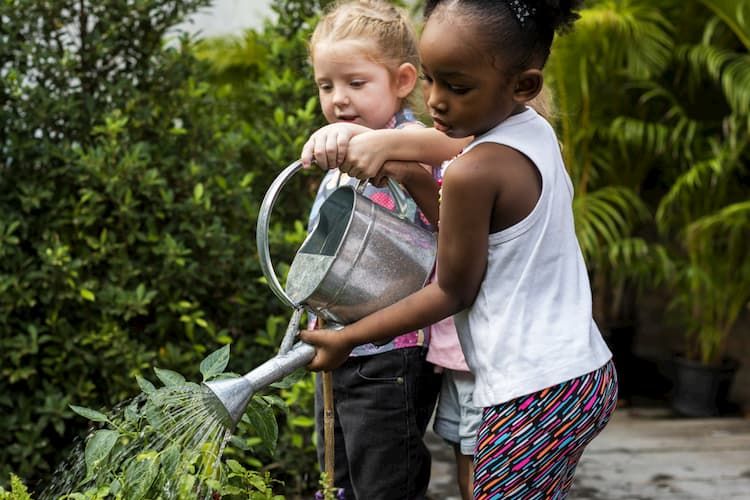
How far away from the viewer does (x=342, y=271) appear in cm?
187

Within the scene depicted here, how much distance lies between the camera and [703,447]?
4.05 metres

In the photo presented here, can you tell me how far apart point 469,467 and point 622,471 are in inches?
62.4

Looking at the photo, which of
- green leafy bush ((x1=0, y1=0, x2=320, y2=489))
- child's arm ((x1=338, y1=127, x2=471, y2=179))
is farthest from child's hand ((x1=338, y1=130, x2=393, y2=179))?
green leafy bush ((x1=0, y1=0, x2=320, y2=489))

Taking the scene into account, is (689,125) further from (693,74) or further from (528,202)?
(528,202)

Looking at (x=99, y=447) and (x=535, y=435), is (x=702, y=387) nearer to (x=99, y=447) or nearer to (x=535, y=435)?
(x=535, y=435)

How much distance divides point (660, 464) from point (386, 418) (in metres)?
1.90

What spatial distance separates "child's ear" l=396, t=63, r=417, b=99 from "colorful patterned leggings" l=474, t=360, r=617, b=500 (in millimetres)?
825

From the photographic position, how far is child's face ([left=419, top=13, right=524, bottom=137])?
5.39 feet

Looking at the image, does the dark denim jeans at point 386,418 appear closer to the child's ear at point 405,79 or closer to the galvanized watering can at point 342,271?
the galvanized watering can at point 342,271

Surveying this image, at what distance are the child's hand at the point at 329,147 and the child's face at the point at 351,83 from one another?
11.3 inches

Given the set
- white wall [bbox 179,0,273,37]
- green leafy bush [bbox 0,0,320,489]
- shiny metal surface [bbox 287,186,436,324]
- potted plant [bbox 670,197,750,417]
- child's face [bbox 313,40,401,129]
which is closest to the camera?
shiny metal surface [bbox 287,186,436,324]

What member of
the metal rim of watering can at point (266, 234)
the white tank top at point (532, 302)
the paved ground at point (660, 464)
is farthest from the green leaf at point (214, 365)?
the paved ground at point (660, 464)

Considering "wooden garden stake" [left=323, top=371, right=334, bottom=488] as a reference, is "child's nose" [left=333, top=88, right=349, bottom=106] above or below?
above

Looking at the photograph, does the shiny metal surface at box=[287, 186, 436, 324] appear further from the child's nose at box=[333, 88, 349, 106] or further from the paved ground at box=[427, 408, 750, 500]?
the paved ground at box=[427, 408, 750, 500]
